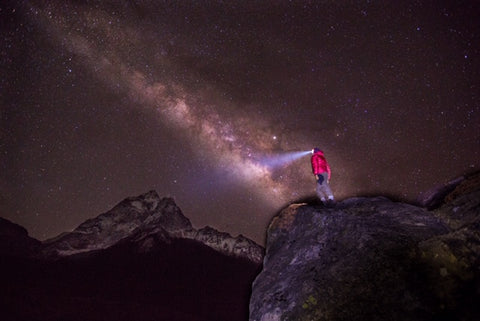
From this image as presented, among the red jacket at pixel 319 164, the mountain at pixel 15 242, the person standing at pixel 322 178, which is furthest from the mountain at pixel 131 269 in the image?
the red jacket at pixel 319 164

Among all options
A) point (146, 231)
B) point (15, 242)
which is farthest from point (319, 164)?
point (15, 242)

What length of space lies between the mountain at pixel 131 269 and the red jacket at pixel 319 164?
38168 millimetres

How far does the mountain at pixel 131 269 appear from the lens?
68.9 meters

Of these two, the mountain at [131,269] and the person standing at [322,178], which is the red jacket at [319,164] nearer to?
the person standing at [322,178]

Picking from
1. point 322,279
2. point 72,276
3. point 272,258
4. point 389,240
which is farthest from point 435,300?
point 72,276

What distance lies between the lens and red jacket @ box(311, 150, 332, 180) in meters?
11.7

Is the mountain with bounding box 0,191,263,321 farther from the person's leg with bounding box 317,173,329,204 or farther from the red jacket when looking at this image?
the red jacket

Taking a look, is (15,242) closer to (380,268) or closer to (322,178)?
(322,178)

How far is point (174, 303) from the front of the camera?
85688 mm

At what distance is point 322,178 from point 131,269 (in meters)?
128

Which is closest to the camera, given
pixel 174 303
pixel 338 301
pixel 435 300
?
pixel 435 300

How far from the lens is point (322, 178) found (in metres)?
11.7

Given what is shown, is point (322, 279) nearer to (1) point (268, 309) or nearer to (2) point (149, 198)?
(1) point (268, 309)

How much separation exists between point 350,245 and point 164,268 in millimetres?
131014
